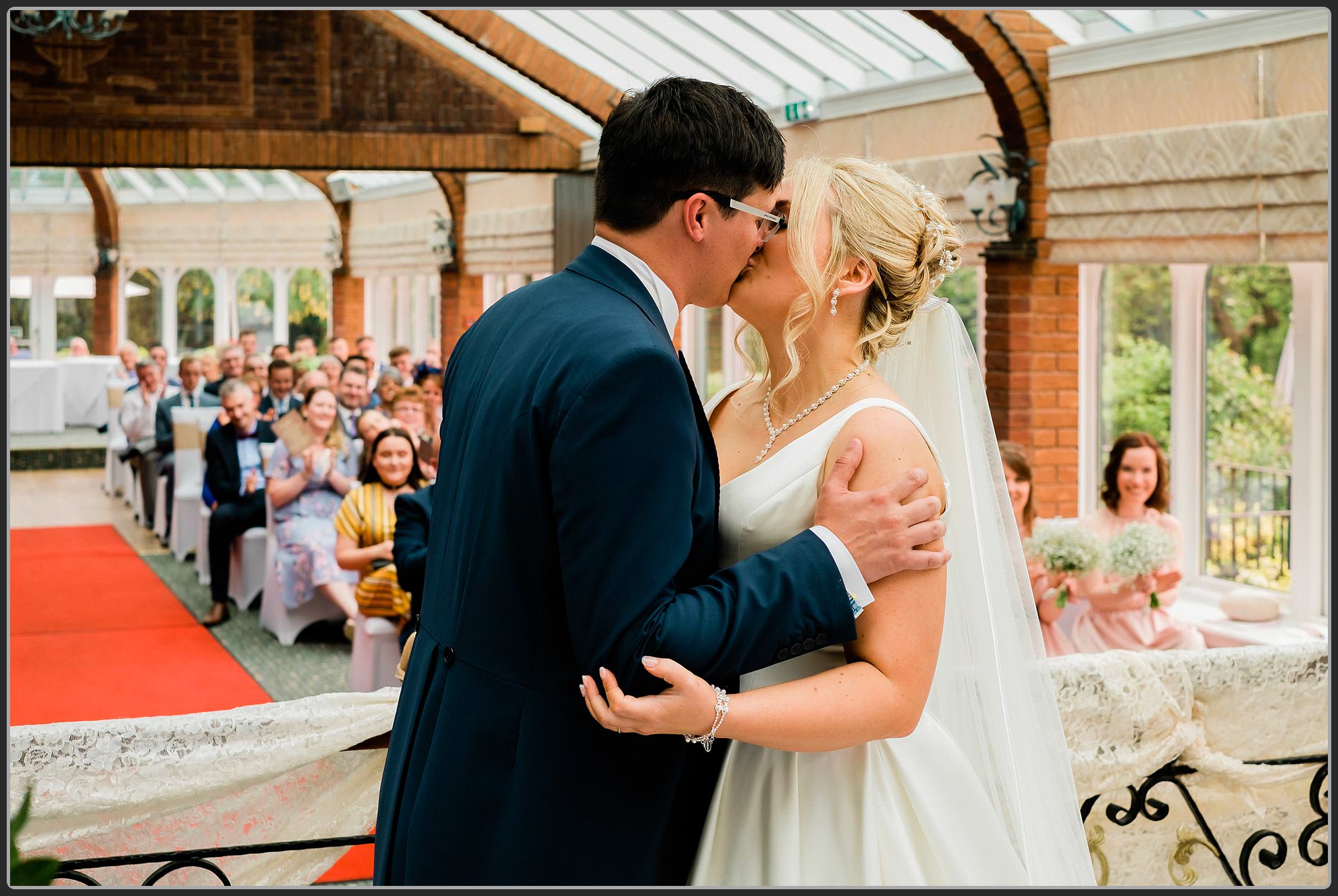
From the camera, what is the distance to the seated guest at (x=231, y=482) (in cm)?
810

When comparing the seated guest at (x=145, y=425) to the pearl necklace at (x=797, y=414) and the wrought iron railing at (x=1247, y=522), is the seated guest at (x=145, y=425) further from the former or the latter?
the pearl necklace at (x=797, y=414)

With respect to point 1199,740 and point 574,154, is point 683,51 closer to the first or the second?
point 574,154

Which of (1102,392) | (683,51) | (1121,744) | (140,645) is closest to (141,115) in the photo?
(683,51)

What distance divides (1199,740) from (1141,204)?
402 centimetres

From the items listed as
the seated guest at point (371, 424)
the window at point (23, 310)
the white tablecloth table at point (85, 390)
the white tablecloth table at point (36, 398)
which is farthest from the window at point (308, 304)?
the seated guest at point (371, 424)

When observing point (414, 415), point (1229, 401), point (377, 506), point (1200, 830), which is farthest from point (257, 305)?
point (1200, 830)

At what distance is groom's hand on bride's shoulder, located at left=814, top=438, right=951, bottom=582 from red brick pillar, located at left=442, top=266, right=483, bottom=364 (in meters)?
13.5

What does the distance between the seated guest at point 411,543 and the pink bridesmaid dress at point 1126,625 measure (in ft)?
7.88

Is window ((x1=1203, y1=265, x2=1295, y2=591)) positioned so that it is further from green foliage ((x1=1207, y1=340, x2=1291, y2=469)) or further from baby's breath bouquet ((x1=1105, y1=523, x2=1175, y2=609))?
baby's breath bouquet ((x1=1105, y1=523, x2=1175, y2=609))

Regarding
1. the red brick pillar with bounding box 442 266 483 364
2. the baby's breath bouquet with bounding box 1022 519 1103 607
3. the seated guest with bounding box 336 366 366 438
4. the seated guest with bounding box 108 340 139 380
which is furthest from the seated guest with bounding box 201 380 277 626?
the seated guest with bounding box 108 340 139 380

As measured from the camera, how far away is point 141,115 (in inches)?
433

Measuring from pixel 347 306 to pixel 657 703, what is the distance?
18926mm

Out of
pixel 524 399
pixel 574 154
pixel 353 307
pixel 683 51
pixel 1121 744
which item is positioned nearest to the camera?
pixel 524 399

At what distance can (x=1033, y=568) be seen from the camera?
4.74 metres
